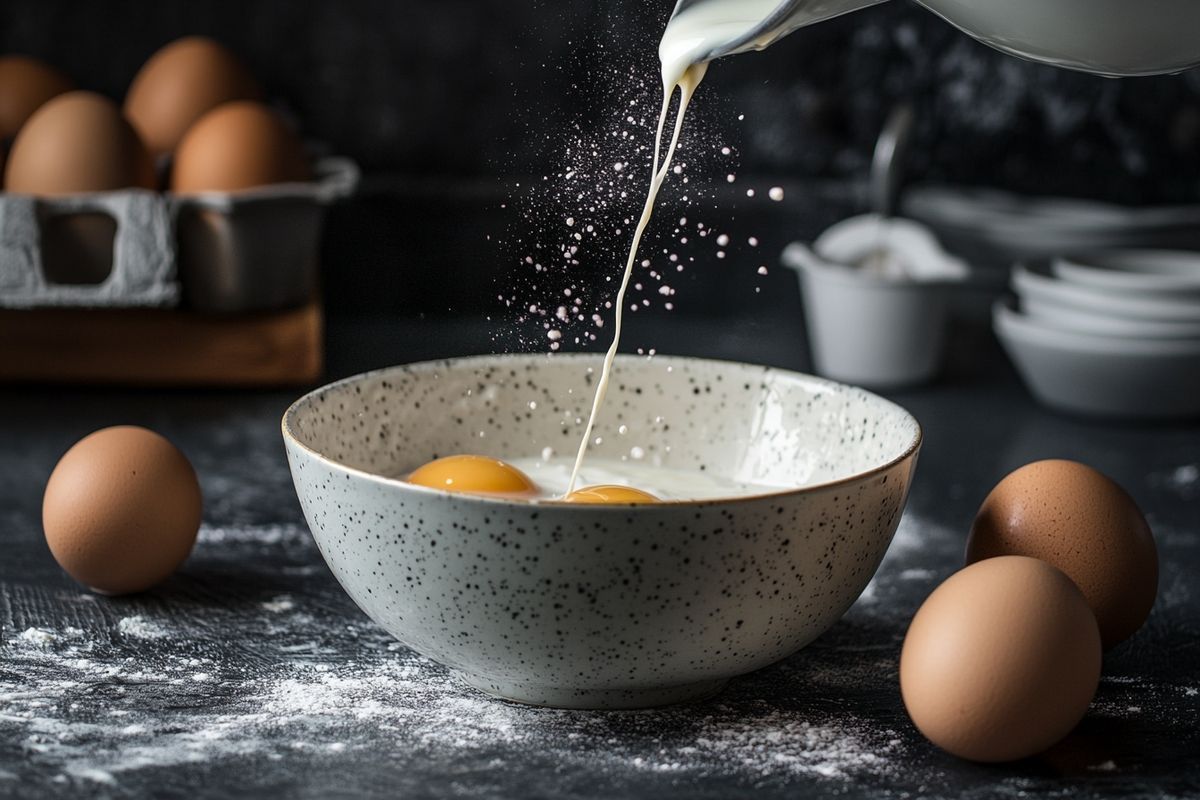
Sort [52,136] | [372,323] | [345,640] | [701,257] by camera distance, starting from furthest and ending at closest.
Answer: [701,257] → [372,323] → [52,136] → [345,640]

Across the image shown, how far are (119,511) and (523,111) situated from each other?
1.20 metres

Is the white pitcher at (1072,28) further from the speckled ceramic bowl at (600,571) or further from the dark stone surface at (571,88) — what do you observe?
the dark stone surface at (571,88)

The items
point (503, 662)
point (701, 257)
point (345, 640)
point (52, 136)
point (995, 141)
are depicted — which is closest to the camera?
point (503, 662)

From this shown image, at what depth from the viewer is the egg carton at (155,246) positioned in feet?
4.86

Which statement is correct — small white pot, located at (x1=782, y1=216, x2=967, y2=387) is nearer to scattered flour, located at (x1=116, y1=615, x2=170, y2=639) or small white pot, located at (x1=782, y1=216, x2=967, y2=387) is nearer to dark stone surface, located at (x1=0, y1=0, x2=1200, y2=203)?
dark stone surface, located at (x1=0, y1=0, x2=1200, y2=203)

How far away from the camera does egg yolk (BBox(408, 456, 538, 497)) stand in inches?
37.5

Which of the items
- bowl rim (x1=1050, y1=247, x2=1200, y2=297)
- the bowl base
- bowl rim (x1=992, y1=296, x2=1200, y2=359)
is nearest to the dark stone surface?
bowl rim (x1=1050, y1=247, x2=1200, y2=297)

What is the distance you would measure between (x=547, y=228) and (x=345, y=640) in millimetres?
350

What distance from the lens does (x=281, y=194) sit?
4.98 ft

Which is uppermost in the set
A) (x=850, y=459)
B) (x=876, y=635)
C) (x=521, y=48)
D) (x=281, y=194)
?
(x=521, y=48)

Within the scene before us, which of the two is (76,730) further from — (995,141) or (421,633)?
(995,141)

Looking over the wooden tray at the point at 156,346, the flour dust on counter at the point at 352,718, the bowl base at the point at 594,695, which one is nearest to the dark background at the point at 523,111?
the wooden tray at the point at 156,346

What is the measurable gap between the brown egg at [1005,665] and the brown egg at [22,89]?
1.29 metres

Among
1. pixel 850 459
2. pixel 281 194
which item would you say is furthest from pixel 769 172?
pixel 850 459
